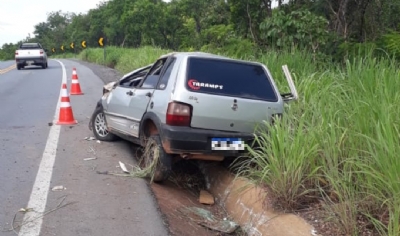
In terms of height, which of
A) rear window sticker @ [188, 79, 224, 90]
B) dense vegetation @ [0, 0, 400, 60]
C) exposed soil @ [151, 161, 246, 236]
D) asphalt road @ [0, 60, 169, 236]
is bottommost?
exposed soil @ [151, 161, 246, 236]

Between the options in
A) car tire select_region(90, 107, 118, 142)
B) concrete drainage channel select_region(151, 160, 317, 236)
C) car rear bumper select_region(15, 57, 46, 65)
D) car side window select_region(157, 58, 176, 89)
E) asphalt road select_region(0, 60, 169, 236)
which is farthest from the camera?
car rear bumper select_region(15, 57, 46, 65)

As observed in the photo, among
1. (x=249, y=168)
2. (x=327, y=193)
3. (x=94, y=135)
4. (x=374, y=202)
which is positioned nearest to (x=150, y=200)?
(x=249, y=168)

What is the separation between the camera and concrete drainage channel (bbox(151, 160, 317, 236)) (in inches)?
193

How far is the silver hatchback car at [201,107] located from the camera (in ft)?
19.1

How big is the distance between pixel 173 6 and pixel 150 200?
36011mm

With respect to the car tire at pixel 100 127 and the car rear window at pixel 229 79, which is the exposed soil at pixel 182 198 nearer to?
the car rear window at pixel 229 79

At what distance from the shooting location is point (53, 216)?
4945 mm

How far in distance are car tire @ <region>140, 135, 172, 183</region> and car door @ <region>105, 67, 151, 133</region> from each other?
924 mm

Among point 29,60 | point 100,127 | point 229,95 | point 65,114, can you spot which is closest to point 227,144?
point 229,95

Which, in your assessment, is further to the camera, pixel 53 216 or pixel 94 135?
pixel 94 135

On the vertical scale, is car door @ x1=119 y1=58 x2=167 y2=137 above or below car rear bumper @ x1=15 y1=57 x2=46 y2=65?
above

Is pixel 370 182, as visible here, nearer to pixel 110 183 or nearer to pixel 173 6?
pixel 110 183

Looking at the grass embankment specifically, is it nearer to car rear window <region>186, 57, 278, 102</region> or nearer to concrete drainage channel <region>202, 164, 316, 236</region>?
concrete drainage channel <region>202, 164, 316, 236</region>

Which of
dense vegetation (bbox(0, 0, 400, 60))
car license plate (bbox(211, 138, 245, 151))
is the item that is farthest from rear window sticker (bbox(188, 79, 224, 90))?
dense vegetation (bbox(0, 0, 400, 60))
